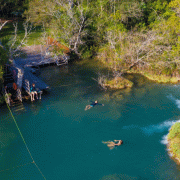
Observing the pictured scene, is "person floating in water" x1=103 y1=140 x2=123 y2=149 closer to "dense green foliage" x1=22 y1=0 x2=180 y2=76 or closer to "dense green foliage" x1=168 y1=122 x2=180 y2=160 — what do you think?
"dense green foliage" x1=168 y1=122 x2=180 y2=160

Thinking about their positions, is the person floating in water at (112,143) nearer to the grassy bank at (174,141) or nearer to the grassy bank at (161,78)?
the grassy bank at (174,141)

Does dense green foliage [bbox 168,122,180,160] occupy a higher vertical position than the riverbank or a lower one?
lower

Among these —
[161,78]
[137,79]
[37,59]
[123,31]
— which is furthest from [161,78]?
[37,59]

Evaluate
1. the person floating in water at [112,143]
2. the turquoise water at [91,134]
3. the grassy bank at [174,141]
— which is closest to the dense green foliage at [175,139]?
the grassy bank at [174,141]

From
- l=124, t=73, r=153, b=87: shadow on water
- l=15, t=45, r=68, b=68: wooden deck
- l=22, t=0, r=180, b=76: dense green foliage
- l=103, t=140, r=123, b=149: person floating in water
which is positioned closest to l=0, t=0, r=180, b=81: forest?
l=22, t=0, r=180, b=76: dense green foliage

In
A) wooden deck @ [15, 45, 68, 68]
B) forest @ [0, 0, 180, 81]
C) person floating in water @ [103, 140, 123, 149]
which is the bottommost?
person floating in water @ [103, 140, 123, 149]

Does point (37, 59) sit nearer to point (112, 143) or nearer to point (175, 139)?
point (112, 143)
